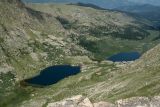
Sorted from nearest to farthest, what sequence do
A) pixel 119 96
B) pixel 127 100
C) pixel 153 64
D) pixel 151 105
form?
pixel 151 105, pixel 127 100, pixel 119 96, pixel 153 64

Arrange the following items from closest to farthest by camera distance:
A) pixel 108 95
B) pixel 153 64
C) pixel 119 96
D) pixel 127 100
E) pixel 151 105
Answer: pixel 151 105 → pixel 127 100 → pixel 119 96 → pixel 108 95 → pixel 153 64

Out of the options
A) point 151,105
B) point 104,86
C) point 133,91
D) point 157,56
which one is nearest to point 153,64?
point 157,56

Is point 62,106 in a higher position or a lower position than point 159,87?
lower

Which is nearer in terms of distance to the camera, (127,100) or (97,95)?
(127,100)

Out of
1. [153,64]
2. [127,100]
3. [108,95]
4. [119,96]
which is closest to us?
[127,100]

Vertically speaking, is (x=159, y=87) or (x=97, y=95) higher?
(x=159, y=87)

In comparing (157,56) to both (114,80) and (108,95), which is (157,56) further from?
(108,95)

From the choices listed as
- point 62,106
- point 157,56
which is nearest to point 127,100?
point 62,106

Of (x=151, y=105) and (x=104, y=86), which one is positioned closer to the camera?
(x=151, y=105)

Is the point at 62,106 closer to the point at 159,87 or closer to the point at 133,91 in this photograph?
the point at 133,91
